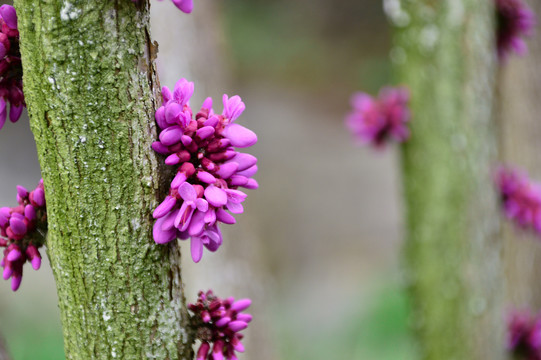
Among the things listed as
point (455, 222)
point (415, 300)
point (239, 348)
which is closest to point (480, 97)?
point (455, 222)

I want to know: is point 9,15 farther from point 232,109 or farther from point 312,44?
point 312,44

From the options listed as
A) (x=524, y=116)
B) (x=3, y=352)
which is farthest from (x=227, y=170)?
(x=524, y=116)

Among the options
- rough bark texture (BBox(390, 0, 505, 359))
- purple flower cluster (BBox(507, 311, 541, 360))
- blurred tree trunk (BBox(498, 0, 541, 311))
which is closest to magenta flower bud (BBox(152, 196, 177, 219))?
rough bark texture (BBox(390, 0, 505, 359))

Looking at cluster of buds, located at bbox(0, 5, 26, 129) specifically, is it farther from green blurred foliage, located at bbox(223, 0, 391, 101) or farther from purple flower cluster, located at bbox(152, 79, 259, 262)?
green blurred foliage, located at bbox(223, 0, 391, 101)

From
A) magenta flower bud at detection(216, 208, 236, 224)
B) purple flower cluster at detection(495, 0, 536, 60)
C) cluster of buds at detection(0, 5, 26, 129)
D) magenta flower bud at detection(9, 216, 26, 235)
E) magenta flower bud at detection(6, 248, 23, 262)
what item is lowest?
magenta flower bud at detection(6, 248, 23, 262)

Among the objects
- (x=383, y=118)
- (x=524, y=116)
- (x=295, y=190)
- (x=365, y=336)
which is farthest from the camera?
(x=295, y=190)

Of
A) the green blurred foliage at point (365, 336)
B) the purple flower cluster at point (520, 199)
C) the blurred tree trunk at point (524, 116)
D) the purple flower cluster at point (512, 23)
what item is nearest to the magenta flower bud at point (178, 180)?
the purple flower cluster at point (520, 199)
